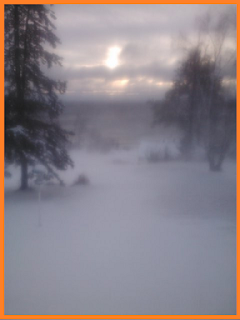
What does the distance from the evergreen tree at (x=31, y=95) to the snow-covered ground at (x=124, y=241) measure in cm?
87

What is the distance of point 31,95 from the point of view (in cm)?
662

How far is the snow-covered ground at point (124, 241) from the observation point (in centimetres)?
316

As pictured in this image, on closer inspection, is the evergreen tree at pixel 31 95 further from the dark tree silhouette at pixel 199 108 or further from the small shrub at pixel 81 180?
the dark tree silhouette at pixel 199 108

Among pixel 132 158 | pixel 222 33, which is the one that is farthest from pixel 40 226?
pixel 222 33

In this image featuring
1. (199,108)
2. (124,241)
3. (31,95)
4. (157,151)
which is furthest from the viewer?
(157,151)

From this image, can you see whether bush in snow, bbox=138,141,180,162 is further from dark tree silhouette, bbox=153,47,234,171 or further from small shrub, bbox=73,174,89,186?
small shrub, bbox=73,174,89,186

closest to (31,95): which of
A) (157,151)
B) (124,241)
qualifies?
(157,151)

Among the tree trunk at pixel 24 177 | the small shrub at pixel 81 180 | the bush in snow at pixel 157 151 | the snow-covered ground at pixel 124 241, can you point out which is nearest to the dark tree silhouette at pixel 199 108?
the bush in snow at pixel 157 151

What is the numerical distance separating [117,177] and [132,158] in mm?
788

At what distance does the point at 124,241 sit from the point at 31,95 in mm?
4584

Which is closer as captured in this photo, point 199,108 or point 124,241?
point 124,241

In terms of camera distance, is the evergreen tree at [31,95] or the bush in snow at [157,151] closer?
the evergreen tree at [31,95]

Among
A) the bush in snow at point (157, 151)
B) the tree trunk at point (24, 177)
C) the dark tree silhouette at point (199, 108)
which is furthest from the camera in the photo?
the bush in snow at point (157, 151)

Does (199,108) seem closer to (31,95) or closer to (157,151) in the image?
(157,151)
